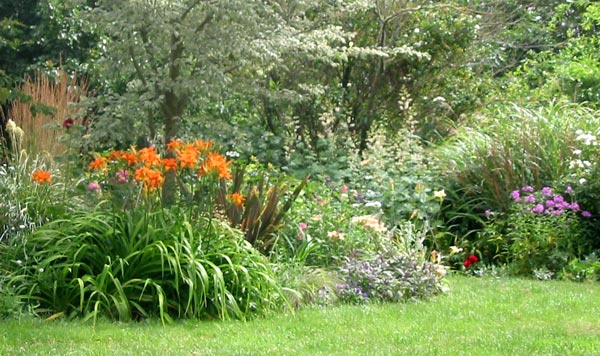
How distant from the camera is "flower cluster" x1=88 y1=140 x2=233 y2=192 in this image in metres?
7.21

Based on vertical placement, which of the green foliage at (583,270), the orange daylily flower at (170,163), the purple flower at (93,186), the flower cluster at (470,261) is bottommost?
the flower cluster at (470,261)

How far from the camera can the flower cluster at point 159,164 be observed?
7.21m

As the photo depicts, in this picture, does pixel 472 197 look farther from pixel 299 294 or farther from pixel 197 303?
pixel 197 303

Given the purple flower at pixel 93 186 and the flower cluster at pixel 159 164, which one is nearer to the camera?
the flower cluster at pixel 159 164

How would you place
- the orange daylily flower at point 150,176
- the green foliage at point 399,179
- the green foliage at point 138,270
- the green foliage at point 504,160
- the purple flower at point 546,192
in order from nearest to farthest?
1. the green foliage at point 138,270
2. the orange daylily flower at point 150,176
3. the purple flower at point 546,192
4. the green foliage at point 399,179
5. the green foliage at point 504,160

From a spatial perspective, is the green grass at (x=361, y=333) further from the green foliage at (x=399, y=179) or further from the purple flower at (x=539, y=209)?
the green foliage at (x=399, y=179)

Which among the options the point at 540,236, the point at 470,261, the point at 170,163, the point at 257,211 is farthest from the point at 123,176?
the point at 540,236

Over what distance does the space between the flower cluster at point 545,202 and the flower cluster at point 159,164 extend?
361 cm

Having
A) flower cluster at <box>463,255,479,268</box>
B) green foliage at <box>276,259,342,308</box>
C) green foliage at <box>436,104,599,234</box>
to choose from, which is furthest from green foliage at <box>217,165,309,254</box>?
green foliage at <box>436,104,599,234</box>

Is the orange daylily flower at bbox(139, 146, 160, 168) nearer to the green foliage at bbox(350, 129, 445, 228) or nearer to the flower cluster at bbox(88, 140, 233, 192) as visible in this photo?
the flower cluster at bbox(88, 140, 233, 192)

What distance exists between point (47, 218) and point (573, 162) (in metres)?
5.56

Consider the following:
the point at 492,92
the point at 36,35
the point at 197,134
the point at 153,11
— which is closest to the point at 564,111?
the point at 492,92

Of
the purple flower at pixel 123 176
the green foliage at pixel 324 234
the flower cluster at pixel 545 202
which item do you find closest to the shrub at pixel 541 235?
the flower cluster at pixel 545 202

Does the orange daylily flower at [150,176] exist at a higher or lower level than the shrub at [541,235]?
higher
